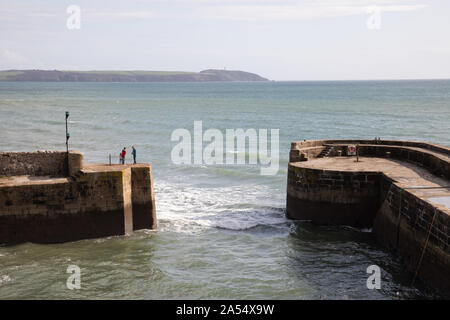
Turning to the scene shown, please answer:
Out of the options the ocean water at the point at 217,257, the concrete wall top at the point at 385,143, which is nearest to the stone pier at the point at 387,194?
the concrete wall top at the point at 385,143

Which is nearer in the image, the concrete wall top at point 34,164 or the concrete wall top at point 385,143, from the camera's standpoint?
the concrete wall top at point 34,164

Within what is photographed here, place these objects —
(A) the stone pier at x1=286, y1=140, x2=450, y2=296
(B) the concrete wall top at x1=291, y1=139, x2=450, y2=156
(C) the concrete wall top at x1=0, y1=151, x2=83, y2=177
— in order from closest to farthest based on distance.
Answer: (A) the stone pier at x1=286, y1=140, x2=450, y2=296 < (C) the concrete wall top at x1=0, y1=151, x2=83, y2=177 < (B) the concrete wall top at x1=291, y1=139, x2=450, y2=156

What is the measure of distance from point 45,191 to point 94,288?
15.1 feet

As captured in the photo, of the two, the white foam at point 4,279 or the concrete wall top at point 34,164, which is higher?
the concrete wall top at point 34,164

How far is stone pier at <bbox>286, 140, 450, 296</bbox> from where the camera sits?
1625 cm

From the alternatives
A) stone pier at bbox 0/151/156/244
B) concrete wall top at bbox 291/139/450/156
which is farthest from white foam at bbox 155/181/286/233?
concrete wall top at bbox 291/139/450/156

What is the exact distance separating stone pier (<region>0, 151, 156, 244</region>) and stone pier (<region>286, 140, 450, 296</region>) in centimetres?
638

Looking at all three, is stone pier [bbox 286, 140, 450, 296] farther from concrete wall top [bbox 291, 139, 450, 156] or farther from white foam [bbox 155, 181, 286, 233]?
white foam [bbox 155, 181, 286, 233]

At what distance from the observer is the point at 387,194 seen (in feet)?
66.8

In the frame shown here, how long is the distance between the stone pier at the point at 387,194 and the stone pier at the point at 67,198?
6.38 metres

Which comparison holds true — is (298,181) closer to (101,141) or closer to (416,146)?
(416,146)

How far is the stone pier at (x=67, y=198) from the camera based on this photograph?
19.2 meters

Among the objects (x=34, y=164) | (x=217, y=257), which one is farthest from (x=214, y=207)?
(x=34, y=164)

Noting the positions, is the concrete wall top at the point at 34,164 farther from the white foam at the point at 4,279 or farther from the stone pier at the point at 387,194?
the stone pier at the point at 387,194
